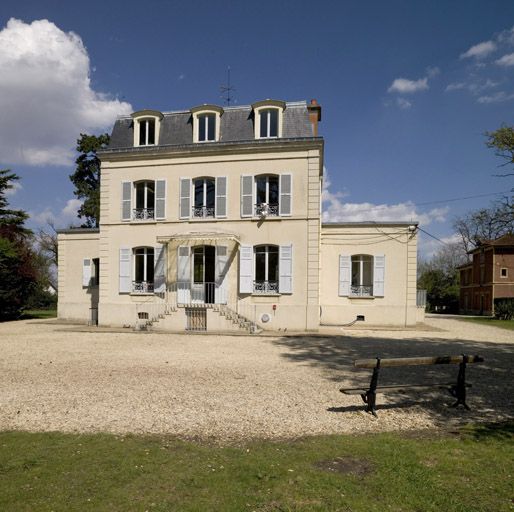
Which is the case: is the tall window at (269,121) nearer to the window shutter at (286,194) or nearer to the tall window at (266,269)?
the window shutter at (286,194)

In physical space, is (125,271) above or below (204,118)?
below

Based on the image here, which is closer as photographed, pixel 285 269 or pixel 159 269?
pixel 285 269

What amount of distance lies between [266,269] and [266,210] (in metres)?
2.52

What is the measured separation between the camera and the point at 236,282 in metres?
17.3

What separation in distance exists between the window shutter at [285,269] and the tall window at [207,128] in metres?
6.12

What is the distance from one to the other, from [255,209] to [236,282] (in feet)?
10.6

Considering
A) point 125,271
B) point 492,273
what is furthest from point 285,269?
point 492,273

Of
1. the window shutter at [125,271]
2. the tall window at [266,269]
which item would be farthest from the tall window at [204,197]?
the window shutter at [125,271]

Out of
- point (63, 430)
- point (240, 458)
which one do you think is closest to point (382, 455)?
point (240, 458)

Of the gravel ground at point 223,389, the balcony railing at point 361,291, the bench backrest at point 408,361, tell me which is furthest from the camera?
the balcony railing at point 361,291

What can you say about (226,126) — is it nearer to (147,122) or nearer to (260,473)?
(147,122)

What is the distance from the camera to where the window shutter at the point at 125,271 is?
60.3 feet

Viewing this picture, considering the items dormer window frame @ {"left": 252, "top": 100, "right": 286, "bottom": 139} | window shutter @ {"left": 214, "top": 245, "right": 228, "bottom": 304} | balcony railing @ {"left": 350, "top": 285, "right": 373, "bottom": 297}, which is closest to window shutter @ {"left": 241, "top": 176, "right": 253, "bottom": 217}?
window shutter @ {"left": 214, "top": 245, "right": 228, "bottom": 304}

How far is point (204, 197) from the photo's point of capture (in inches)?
721
